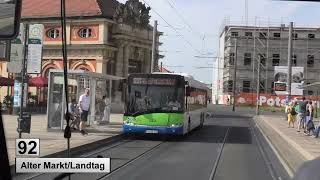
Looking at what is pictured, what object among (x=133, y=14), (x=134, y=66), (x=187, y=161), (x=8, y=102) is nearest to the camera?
(x=187, y=161)

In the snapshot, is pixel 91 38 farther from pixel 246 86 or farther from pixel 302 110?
pixel 246 86

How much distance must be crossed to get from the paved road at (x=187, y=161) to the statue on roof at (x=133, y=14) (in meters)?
40.1

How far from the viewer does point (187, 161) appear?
59.1 feet

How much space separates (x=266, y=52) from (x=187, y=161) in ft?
261

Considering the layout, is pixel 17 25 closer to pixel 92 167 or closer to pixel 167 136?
pixel 92 167

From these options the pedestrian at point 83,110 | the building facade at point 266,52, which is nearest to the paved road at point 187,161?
the pedestrian at point 83,110

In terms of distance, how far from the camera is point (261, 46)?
95812mm

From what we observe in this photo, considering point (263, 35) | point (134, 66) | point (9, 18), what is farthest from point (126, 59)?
point (9, 18)

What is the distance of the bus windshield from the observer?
88.1 ft

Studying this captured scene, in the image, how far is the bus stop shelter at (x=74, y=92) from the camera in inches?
1072

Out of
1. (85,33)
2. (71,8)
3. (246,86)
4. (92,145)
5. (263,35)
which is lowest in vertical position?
(92,145)

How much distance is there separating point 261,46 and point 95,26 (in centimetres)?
3846

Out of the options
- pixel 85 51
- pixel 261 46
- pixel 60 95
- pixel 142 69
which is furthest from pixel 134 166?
pixel 261 46

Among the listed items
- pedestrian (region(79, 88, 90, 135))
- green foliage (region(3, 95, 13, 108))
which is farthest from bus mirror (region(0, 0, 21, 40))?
green foliage (region(3, 95, 13, 108))
